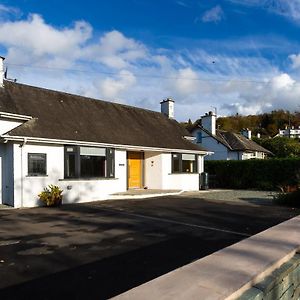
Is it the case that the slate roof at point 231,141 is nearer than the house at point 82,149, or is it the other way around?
the house at point 82,149

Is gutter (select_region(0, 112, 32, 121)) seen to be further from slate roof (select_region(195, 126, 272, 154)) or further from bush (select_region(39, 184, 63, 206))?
slate roof (select_region(195, 126, 272, 154))

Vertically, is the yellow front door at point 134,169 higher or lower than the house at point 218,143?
lower

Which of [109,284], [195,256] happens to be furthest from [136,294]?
[195,256]

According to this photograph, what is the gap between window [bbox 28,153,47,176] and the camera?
51.2ft

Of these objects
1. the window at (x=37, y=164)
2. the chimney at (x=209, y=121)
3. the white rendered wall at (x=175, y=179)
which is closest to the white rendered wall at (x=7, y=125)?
the window at (x=37, y=164)

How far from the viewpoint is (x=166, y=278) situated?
3145 millimetres

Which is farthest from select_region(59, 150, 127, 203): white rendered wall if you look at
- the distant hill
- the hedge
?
the distant hill

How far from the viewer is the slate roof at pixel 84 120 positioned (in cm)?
1655

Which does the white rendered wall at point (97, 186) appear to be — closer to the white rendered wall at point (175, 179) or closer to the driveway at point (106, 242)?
the driveway at point (106, 242)

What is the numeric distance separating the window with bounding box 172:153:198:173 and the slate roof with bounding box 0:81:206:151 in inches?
20.9

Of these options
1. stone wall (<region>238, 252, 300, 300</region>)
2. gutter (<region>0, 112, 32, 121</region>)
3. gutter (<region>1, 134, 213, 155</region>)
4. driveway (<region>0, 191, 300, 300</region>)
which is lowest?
driveway (<region>0, 191, 300, 300</region>)

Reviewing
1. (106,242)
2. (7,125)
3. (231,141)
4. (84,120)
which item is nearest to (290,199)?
(106,242)

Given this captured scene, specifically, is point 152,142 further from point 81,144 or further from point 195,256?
point 195,256

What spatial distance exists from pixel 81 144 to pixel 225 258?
45.8 ft
